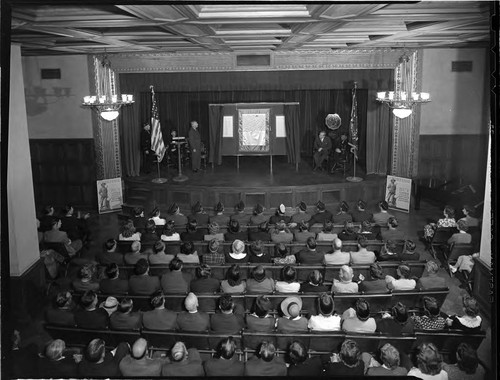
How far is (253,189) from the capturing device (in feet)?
37.2

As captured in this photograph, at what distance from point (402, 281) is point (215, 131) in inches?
325

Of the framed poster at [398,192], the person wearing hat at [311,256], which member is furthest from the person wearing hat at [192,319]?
the framed poster at [398,192]

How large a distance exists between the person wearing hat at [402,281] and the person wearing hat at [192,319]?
2340 millimetres

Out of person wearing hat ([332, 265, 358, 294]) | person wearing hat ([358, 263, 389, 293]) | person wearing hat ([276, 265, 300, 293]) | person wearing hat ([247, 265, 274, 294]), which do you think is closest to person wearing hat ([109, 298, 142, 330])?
person wearing hat ([247, 265, 274, 294])

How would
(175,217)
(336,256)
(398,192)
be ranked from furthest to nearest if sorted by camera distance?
(398,192), (175,217), (336,256)

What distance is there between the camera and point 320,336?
498cm

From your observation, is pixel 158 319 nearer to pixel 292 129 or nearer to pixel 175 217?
pixel 175 217

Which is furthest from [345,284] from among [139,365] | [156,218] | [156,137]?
[156,137]

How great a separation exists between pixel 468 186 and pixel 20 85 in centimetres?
848

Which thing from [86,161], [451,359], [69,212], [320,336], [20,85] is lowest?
[451,359]

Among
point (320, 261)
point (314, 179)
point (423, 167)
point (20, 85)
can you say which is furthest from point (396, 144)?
point (20, 85)

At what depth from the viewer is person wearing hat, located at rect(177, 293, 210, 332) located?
527cm

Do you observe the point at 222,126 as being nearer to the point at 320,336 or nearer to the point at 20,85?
the point at 20,85

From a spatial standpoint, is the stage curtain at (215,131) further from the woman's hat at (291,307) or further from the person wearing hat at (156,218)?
the woman's hat at (291,307)
